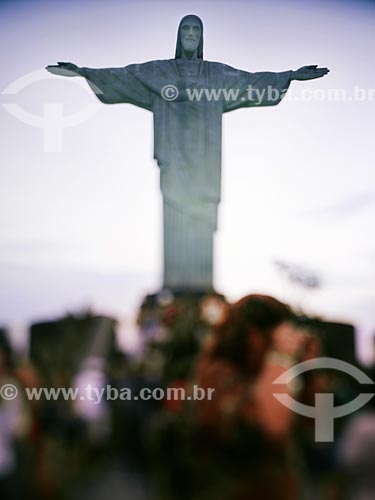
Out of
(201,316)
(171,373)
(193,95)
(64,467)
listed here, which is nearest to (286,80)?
(193,95)

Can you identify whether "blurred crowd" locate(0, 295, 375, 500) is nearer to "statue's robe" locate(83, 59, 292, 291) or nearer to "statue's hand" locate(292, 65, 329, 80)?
"statue's robe" locate(83, 59, 292, 291)

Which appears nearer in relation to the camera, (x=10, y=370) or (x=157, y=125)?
(x=10, y=370)

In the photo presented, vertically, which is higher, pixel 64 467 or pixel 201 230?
pixel 201 230

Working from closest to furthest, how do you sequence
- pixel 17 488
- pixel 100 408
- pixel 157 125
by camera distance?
pixel 17 488
pixel 100 408
pixel 157 125

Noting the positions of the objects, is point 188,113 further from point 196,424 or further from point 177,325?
point 196,424

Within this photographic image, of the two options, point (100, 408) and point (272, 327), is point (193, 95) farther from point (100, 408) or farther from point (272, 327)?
point (100, 408)

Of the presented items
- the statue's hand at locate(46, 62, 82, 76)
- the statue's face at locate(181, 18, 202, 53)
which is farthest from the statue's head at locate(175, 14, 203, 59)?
the statue's hand at locate(46, 62, 82, 76)

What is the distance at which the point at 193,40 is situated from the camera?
17.8 feet

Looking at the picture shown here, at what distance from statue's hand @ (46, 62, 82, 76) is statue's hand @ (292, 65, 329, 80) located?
163 centimetres

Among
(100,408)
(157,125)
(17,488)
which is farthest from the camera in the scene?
(157,125)

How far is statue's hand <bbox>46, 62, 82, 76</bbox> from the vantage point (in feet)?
17.7

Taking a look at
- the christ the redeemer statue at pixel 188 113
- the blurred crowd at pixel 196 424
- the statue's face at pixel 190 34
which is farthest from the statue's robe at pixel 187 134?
the blurred crowd at pixel 196 424

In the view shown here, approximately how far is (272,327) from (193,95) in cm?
183

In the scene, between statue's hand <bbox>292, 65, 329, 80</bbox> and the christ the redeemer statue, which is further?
statue's hand <bbox>292, 65, 329, 80</bbox>
